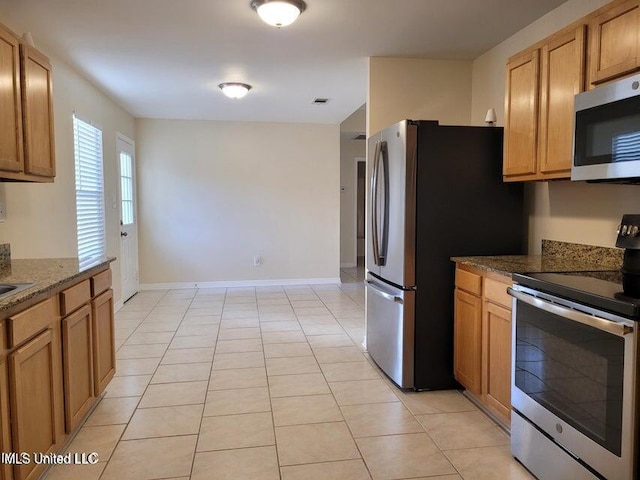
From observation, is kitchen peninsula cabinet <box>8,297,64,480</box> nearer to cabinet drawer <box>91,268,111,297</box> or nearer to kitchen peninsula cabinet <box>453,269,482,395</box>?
cabinet drawer <box>91,268,111,297</box>

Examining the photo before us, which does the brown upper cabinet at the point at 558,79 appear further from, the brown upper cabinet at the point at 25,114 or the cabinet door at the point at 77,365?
the brown upper cabinet at the point at 25,114

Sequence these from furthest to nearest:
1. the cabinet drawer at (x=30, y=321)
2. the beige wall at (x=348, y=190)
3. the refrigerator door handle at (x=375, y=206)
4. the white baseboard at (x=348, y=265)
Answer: the white baseboard at (x=348, y=265) < the beige wall at (x=348, y=190) < the refrigerator door handle at (x=375, y=206) < the cabinet drawer at (x=30, y=321)

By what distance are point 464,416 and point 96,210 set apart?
3.96 meters

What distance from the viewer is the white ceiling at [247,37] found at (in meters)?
2.77

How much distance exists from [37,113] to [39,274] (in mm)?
946

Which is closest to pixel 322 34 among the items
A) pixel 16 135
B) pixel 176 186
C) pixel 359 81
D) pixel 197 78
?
pixel 359 81

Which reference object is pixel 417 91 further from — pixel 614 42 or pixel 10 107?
pixel 10 107

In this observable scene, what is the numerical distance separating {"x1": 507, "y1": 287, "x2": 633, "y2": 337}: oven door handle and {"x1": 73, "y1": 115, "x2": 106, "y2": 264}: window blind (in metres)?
3.53

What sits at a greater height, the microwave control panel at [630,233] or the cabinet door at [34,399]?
the microwave control panel at [630,233]

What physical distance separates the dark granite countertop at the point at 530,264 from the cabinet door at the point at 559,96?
0.49 metres

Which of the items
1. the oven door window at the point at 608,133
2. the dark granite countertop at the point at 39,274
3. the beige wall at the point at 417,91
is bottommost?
the dark granite countertop at the point at 39,274

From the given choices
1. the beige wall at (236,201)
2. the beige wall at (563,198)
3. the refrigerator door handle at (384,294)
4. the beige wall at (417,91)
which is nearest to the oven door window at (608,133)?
the beige wall at (563,198)

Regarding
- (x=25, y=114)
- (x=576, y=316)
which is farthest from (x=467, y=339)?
(x=25, y=114)

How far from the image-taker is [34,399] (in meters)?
1.88
